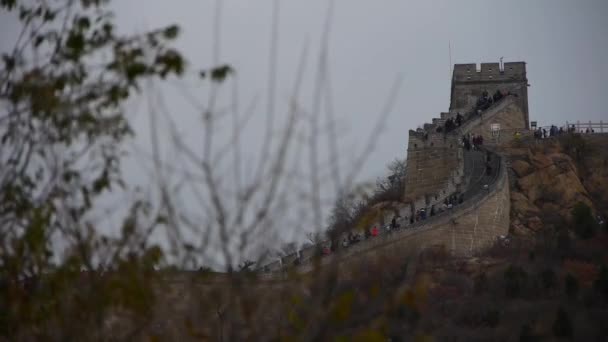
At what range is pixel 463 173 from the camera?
129 feet

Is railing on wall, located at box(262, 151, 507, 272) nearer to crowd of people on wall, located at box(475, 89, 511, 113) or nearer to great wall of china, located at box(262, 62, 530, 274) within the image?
great wall of china, located at box(262, 62, 530, 274)

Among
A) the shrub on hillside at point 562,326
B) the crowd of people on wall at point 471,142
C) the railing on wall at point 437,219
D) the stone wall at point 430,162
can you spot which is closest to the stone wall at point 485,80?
the crowd of people on wall at point 471,142

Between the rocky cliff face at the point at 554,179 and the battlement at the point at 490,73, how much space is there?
820cm

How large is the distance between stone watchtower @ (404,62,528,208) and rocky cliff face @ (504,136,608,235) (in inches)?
82.7

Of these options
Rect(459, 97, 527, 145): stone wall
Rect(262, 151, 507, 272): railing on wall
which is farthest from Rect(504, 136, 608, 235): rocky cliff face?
Rect(459, 97, 527, 145): stone wall

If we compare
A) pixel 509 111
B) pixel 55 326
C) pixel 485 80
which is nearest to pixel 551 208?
pixel 509 111

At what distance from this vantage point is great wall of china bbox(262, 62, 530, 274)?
3200cm

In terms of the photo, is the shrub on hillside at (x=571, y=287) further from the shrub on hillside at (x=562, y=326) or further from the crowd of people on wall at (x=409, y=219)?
the crowd of people on wall at (x=409, y=219)

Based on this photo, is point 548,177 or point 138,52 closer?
point 138,52

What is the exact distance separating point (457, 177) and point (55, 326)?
28966 millimetres

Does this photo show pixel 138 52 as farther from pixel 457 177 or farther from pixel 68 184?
pixel 457 177

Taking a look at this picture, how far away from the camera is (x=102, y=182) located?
998cm

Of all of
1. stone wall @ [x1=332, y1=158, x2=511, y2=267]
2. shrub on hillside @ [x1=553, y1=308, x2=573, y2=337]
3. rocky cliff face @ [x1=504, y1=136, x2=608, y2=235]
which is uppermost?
rocky cliff face @ [x1=504, y1=136, x2=608, y2=235]

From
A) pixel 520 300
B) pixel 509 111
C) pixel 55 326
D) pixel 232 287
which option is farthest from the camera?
pixel 509 111
